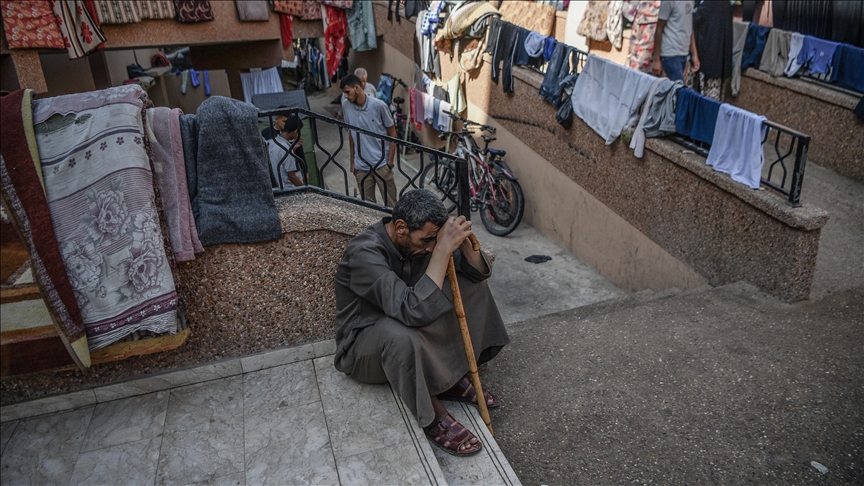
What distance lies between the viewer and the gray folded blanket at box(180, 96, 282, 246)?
314 cm

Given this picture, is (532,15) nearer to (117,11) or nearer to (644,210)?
(644,210)

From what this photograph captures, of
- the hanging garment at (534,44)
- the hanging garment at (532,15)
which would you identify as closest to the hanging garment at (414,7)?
the hanging garment at (532,15)

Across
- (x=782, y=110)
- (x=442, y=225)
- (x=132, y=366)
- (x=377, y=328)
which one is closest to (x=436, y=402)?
(x=377, y=328)

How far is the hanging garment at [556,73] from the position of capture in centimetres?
731

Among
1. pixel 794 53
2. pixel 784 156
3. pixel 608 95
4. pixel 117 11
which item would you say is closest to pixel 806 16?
pixel 794 53

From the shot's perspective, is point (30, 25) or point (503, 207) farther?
point (503, 207)

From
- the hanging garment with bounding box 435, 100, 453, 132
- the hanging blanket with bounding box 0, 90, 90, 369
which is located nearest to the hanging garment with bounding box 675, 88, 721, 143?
the hanging blanket with bounding box 0, 90, 90, 369

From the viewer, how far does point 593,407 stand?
10.8 ft

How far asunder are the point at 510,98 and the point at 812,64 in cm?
376

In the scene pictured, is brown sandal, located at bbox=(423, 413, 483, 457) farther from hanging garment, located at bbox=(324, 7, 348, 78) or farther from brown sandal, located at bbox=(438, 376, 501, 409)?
hanging garment, located at bbox=(324, 7, 348, 78)

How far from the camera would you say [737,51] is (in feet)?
25.2

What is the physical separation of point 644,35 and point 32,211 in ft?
21.3

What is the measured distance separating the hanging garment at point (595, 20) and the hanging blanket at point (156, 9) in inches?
250

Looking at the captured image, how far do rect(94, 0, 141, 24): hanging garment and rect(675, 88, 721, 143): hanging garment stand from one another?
24.6ft
